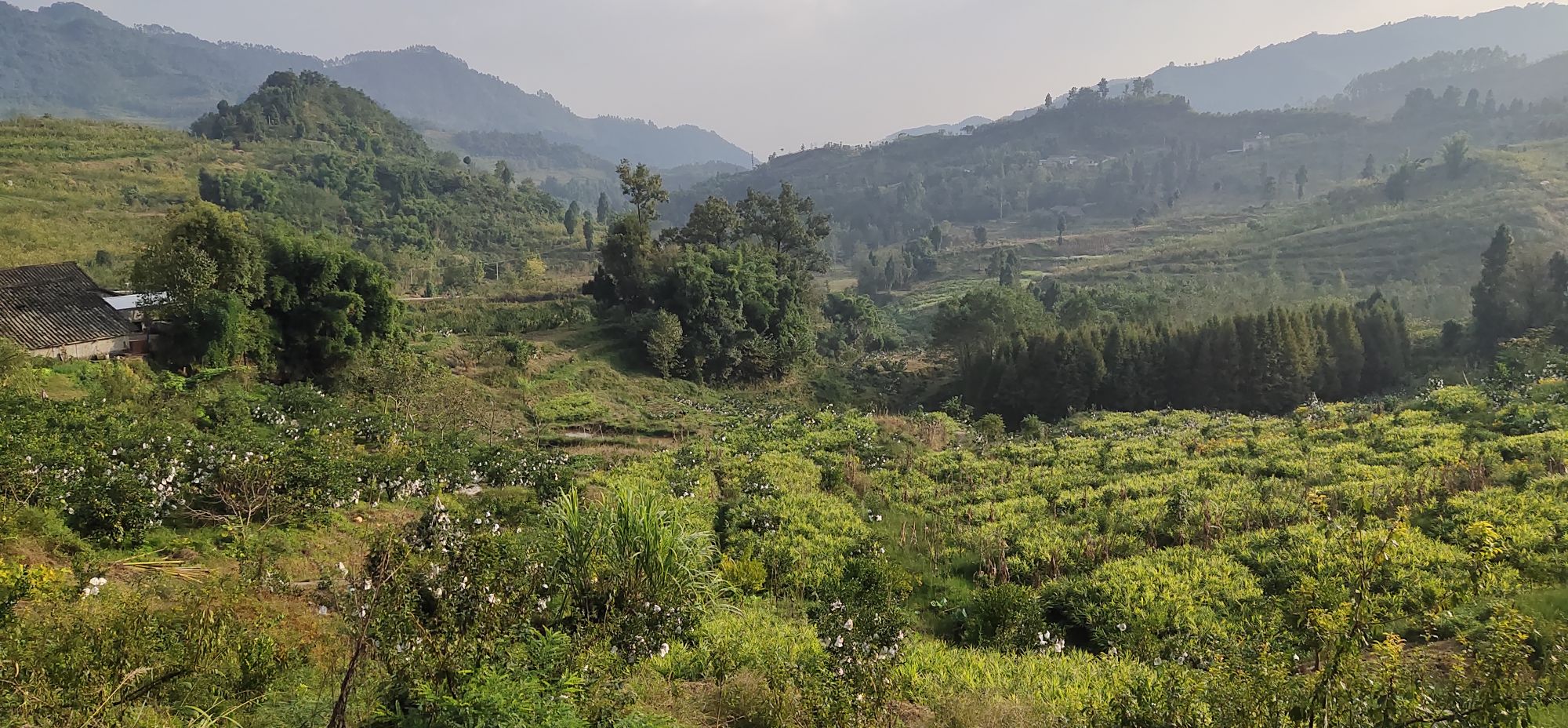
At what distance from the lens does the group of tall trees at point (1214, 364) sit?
27.2 m

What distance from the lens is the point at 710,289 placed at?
1264 inches

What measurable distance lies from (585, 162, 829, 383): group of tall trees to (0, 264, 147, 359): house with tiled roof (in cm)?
1674

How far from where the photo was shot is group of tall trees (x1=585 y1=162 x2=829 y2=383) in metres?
31.8

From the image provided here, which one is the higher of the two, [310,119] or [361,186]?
[310,119]

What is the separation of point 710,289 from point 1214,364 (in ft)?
68.0

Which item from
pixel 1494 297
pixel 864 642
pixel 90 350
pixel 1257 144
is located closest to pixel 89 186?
pixel 90 350

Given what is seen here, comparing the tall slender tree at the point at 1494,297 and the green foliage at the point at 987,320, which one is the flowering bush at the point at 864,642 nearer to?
the green foliage at the point at 987,320

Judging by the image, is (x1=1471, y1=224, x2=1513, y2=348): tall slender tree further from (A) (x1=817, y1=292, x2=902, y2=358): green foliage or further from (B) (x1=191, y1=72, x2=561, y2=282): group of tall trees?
(B) (x1=191, y1=72, x2=561, y2=282): group of tall trees

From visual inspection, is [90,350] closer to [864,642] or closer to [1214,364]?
[864,642]

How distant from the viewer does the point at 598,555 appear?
21.7 feet

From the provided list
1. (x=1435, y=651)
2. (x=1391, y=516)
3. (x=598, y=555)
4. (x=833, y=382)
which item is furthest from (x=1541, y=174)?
(x=598, y=555)

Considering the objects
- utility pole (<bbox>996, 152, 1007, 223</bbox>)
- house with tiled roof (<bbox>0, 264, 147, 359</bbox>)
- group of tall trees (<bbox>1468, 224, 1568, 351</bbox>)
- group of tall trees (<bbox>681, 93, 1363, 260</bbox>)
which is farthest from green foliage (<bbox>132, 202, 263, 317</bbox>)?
utility pole (<bbox>996, 152, 1007, 223</bbox>)

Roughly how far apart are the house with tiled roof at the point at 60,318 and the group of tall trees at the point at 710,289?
16.7 m

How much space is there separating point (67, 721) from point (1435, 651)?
389 inches
